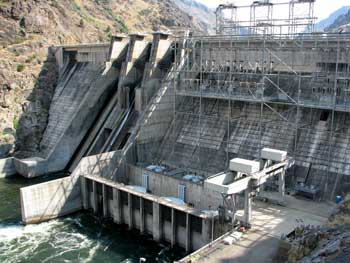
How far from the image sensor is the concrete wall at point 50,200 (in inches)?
1064

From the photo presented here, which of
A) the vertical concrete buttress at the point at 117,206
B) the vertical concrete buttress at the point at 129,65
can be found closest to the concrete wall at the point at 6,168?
the vertical concrete buttress at the point at 129,65

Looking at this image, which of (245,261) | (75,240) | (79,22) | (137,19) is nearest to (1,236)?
(75,240)

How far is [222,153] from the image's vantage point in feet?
101

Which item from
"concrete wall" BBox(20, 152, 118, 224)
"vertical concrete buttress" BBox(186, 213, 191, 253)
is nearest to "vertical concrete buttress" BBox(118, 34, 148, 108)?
"concrete wall" BBox(20, 152, 118, 224)

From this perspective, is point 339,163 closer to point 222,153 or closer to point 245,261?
point 222,153

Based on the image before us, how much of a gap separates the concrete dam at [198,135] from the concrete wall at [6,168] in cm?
73

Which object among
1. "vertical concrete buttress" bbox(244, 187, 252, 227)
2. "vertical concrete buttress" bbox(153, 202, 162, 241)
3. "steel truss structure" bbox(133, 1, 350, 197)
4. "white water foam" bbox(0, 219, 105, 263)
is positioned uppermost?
"steel truss structure" bbox(133, 1, 350, 197)

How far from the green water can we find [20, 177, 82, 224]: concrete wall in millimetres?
627

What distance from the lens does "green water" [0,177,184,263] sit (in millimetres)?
22750

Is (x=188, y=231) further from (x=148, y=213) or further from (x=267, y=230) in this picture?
(x=267, y=230)

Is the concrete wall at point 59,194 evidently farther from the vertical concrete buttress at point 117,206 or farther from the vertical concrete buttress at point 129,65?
the vertical concrete buttress at point 129,65

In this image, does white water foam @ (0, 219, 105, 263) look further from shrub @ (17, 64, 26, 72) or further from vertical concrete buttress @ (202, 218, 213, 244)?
shrub @ (17, 64, 26, 72)

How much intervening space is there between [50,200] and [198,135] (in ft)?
42.0

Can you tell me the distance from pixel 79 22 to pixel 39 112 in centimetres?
2936
